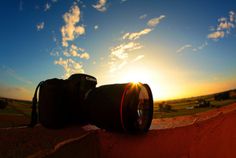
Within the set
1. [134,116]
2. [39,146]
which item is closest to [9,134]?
[39,146]

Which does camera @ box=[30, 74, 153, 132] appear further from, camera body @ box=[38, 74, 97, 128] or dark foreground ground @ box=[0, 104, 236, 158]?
dark foreground ground @ box=[0, 104, 236, 158]

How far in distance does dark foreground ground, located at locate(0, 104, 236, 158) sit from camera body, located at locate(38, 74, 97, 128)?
204mm

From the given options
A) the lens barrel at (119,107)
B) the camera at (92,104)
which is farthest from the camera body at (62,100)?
the lens barrel at (119,107)

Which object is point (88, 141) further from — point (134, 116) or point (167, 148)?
point (167, 148)

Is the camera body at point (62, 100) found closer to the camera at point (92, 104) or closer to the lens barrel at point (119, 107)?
the camera at point (92, 104)

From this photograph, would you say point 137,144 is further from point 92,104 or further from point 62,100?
point 62,100

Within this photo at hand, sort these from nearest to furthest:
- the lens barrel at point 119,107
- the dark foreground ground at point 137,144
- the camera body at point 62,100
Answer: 1. the dark foreground ground at point 137,144
2. the lens barrel at point 119,107
3. the camera body at point 62,100

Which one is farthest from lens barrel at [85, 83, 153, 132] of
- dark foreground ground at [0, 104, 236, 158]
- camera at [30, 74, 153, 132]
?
dark foreground ground at [0, 104, 236, 158]

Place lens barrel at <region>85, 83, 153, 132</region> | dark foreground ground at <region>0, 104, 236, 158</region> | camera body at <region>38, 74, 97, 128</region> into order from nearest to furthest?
1. dark foreground ground at <region>0, 104, 236, 158</region>
2. lens barrel at <region>85, 83, 153, 132</region>
3. camera body at <region>38, 74, 97, 128</region>

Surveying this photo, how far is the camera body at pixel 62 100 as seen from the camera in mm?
1470

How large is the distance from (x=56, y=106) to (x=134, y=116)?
0.65 metres

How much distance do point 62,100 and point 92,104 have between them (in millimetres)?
325

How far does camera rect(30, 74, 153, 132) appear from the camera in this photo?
1.14m

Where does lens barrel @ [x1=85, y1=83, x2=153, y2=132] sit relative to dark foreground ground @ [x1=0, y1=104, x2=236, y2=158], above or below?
above
